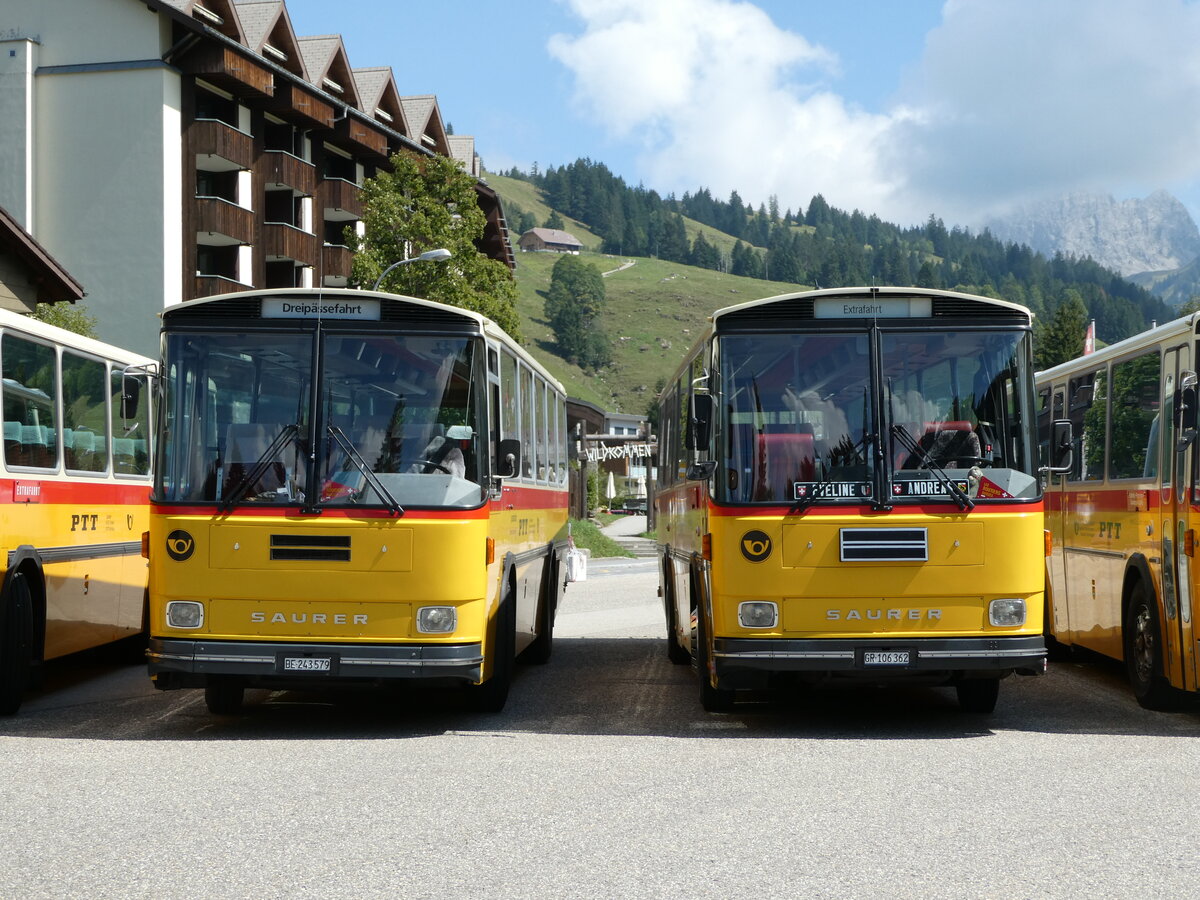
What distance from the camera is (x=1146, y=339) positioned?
1227cm

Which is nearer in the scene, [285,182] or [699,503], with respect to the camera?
[699,503]

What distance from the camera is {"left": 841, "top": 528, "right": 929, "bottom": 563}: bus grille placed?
34.1 feet

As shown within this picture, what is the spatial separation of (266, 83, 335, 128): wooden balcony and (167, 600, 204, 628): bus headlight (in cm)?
Result: 4034

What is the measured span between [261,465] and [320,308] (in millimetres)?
1221

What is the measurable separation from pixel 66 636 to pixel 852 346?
696cm

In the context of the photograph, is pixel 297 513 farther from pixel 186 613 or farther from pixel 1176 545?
pixel 1176 545

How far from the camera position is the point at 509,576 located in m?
12.3

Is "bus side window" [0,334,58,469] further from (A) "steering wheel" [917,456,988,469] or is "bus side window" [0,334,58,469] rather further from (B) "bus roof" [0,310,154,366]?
(A) "steering wheel" [917,456,988,469]

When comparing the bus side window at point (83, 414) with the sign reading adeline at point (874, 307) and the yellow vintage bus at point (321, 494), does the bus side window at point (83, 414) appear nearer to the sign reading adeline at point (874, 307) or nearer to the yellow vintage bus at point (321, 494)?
the yellow vintage bus at point (321, 494)

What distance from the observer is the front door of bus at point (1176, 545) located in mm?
10781

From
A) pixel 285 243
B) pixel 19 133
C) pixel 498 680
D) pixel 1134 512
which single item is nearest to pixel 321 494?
pixel 498 680

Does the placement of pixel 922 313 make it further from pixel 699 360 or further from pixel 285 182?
pixel 285 182

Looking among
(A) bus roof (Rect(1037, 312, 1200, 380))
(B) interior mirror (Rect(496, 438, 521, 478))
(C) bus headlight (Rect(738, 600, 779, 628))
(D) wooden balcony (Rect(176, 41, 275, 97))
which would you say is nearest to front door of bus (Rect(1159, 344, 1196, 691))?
(A) bus roof (Rect(1037, 312, 1200, 380))

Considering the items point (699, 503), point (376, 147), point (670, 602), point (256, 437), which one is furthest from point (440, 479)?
point (376, 147)
